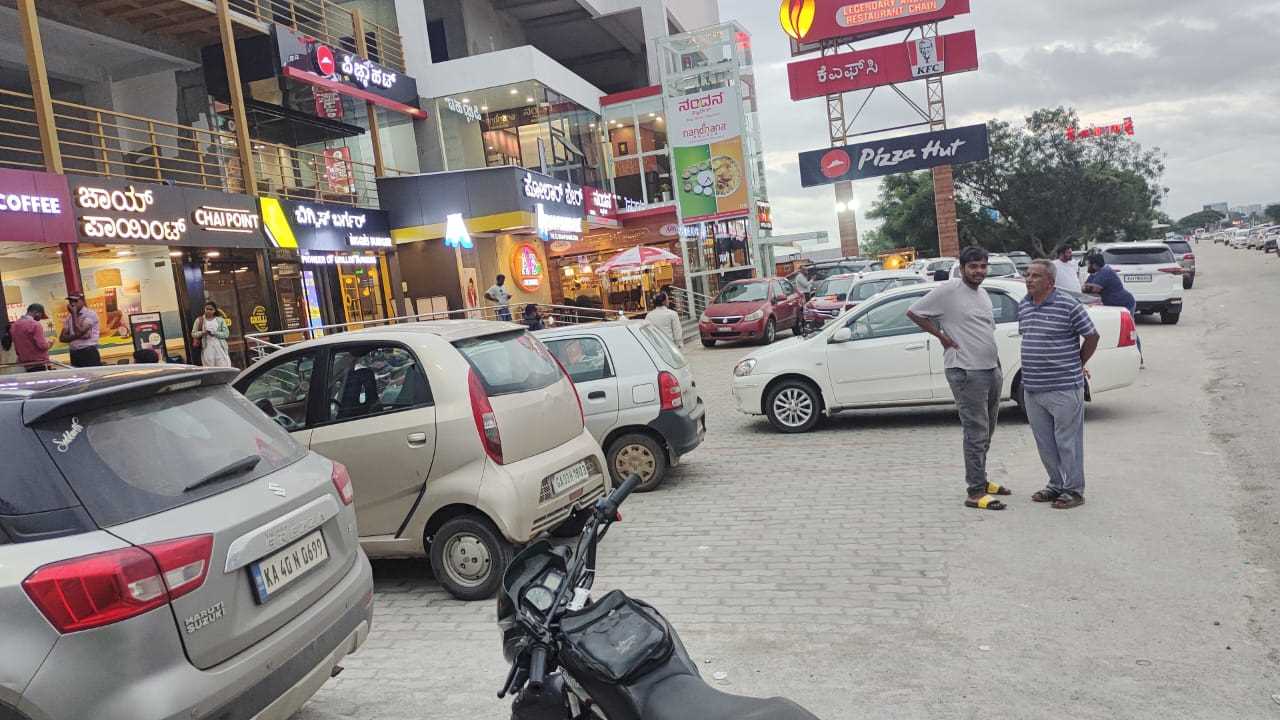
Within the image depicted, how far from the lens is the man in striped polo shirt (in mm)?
6180

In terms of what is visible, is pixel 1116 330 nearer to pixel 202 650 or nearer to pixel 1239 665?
pixel 1239 665

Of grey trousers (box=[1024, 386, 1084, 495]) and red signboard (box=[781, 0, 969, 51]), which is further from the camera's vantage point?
red signboard (box=[781, 0, 969, 51])

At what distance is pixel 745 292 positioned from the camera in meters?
22.7

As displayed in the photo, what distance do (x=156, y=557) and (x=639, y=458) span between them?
5603 mm

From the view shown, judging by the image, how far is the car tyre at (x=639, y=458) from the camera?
8.04 metres

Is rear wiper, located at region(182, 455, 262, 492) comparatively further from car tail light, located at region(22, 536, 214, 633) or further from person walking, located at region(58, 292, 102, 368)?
person walking, located at region(58, 292, 102, 368)

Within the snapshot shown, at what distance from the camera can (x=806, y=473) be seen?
8.25 metres

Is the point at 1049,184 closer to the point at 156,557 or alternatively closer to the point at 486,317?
the point at 486,317

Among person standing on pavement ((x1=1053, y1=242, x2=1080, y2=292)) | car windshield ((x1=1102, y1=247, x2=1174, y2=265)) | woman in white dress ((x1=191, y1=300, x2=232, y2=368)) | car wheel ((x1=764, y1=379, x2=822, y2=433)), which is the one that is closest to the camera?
car wheel ((x1=764, y1=379, x2=822, y2=433))

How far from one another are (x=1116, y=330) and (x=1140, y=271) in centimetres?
1051

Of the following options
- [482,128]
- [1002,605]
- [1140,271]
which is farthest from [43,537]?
[482,128]

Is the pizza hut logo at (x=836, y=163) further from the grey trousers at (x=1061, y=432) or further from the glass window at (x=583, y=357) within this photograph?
the grey trousers at (x=1061, y=432)

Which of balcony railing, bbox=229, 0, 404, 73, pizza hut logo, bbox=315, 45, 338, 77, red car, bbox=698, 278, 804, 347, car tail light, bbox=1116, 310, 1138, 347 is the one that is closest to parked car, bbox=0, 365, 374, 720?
car tail light, bbox=1116, 310, 1138, 347

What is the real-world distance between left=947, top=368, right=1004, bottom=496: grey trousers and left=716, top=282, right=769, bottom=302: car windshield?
15835 millimetres
